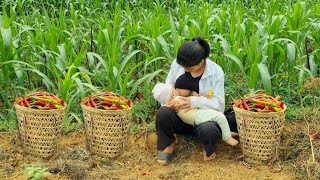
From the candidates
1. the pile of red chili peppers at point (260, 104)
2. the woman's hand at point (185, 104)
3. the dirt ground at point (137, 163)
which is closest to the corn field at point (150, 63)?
the dirt ground at point (137, 163)

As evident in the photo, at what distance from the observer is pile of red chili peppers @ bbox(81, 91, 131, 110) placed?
12.2 feet

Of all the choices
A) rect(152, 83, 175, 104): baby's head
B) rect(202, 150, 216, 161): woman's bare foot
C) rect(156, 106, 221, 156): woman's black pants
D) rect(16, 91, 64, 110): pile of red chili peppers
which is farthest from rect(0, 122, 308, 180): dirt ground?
rect(152, 83, 175, 104): baby's head

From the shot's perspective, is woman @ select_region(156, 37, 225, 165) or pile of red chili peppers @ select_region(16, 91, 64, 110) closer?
woman @ select_region(156, 37, 225, 165)

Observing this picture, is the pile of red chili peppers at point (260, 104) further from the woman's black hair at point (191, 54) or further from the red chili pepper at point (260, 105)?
the woman's black hair at point (191, 54)

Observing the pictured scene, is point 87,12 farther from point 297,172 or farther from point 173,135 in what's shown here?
point 297,172

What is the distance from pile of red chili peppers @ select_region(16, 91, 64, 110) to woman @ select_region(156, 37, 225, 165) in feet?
2.35

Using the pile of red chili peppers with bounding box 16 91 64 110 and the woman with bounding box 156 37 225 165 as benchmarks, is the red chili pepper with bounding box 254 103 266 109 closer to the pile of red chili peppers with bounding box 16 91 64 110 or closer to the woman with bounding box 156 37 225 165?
the woman with bounding box 156 37 225 165

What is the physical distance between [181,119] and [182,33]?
1.70 m

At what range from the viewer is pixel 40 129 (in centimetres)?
372

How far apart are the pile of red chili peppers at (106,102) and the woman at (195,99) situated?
0.87ft

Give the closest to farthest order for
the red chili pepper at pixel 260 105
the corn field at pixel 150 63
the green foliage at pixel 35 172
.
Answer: the green foliage at pixel 35 172, the red chili pepper at pixel 260 105, the corn field at pixel 150 63

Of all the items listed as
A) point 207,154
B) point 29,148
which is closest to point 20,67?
point 29,148

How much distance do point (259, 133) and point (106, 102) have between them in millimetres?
1085

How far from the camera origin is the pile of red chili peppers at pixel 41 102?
12.2 ft
